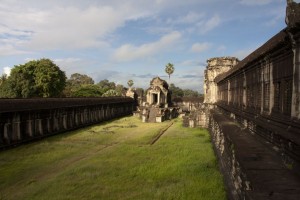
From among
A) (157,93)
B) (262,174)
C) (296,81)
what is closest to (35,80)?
(157,93)

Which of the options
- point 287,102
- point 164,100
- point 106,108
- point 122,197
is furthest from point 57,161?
point 164,100

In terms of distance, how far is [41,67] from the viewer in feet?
176

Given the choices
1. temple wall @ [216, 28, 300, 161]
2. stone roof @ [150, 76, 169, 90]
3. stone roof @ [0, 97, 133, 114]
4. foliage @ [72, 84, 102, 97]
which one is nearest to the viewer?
temple wall @ [216, 28, 300, 161]

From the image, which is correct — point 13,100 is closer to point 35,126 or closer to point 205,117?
point 35,126

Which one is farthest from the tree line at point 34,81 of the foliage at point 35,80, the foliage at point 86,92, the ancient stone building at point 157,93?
the ancient stone building at point 157,93

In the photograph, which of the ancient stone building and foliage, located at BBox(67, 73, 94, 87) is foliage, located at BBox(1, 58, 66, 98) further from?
foliage, located at BBox(67, 73, 94, 87)

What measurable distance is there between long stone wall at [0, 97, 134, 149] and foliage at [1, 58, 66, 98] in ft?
59.8

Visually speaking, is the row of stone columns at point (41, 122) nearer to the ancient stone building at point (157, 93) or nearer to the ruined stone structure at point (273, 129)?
the ancient stone building at point (157, 93)

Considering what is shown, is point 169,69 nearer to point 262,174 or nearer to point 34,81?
point 34,81

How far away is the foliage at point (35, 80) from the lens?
49622 mm

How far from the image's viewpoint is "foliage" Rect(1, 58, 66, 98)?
49622 millimetres

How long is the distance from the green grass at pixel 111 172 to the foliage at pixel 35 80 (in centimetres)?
3276

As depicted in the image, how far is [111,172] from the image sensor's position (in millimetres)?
12562

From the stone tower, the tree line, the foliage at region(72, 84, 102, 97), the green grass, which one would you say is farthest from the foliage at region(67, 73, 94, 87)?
the green grass
